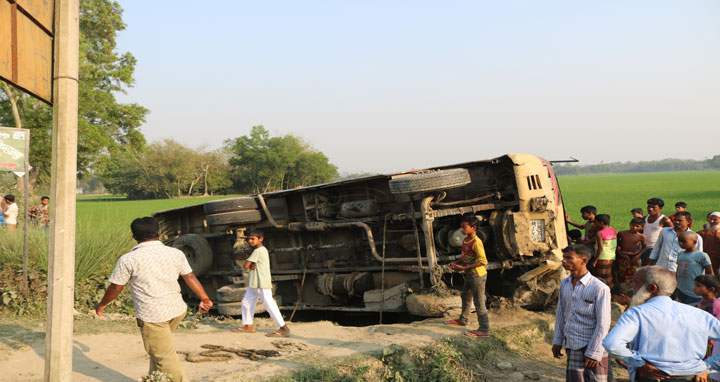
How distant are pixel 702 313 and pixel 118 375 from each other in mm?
4899

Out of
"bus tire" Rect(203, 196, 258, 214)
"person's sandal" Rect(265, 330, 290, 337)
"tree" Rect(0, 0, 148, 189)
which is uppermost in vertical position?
"tree" Rect(0, 0, 148, 189)

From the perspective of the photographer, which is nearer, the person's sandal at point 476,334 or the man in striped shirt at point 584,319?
the man in striped shirt at point 584,319

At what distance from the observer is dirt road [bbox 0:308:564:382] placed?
5137mm

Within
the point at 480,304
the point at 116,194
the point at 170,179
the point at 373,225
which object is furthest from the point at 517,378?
the point at 116,194

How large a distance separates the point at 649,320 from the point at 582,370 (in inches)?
44.3

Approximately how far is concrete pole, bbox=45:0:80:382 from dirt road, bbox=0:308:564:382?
1.92 meters

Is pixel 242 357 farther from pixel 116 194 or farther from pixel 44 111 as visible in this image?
pixel 116 194

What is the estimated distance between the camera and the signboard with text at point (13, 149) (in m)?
8.53

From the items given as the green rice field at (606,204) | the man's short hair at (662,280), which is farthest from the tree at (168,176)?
the man's short hair at (662,280)

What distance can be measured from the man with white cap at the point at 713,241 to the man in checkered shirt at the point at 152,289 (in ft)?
20.3

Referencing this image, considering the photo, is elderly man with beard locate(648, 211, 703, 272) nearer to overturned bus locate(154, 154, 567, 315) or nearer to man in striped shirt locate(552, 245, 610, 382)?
overturned bus locate(154, 154, 567, 315)

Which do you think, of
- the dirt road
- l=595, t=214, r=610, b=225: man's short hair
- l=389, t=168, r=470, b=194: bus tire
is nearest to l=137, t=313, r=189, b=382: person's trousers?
the dirt road

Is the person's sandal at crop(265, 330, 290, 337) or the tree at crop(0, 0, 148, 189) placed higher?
the tree at crop(0, 0, 148, 189)

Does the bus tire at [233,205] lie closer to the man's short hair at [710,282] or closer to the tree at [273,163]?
the man's short hair at [710,282]
